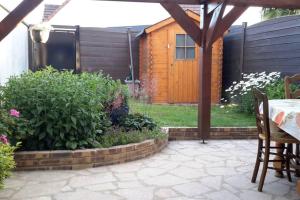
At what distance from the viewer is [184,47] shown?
893 cm

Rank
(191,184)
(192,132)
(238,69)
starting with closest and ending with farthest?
1. (191,184)
2. (192,132)
3. (238,69)

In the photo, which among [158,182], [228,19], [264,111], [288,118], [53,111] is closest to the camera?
[288,118]

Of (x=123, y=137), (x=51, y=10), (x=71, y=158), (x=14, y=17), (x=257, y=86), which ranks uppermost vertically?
(x=51, y=10)

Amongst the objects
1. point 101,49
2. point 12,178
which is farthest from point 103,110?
point 101,49

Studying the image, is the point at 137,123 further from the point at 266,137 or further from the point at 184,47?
the point at 184,47

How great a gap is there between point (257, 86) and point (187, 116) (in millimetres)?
1669

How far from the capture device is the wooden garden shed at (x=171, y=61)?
880cm

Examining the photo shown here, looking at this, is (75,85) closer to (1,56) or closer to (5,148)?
(5,148)

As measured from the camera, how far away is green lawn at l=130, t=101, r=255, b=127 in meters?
5.99

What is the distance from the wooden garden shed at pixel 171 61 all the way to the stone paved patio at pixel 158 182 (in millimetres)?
4624

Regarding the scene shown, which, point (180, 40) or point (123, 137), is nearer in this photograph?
point (123, 137)

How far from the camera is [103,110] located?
16.4ft

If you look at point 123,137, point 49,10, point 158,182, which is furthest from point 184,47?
point 49,10

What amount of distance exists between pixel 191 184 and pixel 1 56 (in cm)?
399
